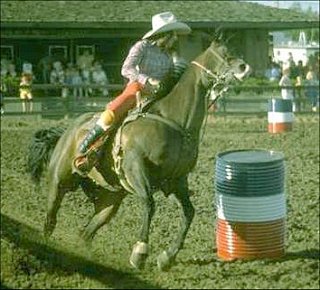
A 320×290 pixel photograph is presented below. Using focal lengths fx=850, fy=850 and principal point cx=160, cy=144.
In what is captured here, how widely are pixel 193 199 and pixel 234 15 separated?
23088 mm

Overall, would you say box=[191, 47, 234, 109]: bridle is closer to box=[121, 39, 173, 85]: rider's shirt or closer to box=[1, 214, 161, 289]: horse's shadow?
box=[121, 39, 173, 85]: rider's shirt

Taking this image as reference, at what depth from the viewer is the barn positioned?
30.7m

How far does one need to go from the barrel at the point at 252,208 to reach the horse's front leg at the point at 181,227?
14.6 inches

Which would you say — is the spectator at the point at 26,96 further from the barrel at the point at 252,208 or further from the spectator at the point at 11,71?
the barrel at the point at 252,208

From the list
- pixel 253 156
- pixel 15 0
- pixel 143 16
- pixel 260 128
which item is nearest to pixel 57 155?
pixel 253 156

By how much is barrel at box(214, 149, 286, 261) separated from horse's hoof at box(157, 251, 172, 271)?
69 centimetres

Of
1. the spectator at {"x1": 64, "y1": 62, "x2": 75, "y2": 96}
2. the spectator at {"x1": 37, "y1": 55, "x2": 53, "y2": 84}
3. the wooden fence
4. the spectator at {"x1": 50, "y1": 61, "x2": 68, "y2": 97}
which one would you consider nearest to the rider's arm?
the wooden fence

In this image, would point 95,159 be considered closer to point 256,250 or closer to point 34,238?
point 34,238

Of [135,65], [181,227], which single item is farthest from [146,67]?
[181,227]

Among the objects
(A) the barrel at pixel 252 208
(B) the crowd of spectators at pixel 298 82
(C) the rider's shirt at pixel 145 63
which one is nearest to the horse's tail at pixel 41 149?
(C) the rider's shirt at pixel 145 63

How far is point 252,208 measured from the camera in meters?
7.65

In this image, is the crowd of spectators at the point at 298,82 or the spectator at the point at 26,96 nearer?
the spectator at the point at 26,96

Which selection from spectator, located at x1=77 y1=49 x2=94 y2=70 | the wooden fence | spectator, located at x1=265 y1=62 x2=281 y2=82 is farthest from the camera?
spectator, located at x1=265 y1=62 x2=281 y2=82

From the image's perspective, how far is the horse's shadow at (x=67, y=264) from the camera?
6.90 m
